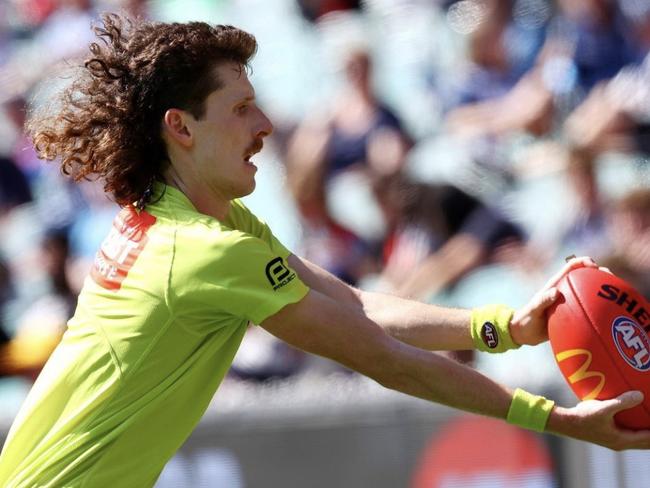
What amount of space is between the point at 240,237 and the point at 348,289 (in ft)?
2.98

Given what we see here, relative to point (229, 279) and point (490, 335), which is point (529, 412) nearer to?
point (490, 335)

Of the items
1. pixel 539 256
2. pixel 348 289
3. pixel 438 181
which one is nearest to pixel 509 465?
pixel 539 256

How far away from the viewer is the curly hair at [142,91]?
12.6ft

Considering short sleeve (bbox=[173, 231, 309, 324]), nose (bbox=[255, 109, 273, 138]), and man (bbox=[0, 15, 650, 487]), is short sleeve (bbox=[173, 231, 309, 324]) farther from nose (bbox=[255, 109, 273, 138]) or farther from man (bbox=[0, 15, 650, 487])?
nose (bbox=[255, 109, 273, 138])

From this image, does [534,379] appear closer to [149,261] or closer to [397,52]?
[397,52]

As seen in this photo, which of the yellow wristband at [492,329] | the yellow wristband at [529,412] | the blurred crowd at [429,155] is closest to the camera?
the yellow wristband at [529,412]

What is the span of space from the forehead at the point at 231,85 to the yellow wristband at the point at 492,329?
3.49 feet

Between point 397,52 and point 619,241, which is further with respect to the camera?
point 397,52

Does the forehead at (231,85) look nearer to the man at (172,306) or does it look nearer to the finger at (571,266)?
the man at (172,306)

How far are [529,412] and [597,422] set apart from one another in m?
0.20

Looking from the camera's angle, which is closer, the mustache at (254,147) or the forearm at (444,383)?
the forearm at (444,383)

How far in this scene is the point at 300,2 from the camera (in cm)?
776

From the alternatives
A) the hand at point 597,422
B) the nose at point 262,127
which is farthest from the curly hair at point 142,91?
the hand at point 597,422

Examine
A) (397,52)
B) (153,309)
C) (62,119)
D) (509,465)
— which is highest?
(62,119)
